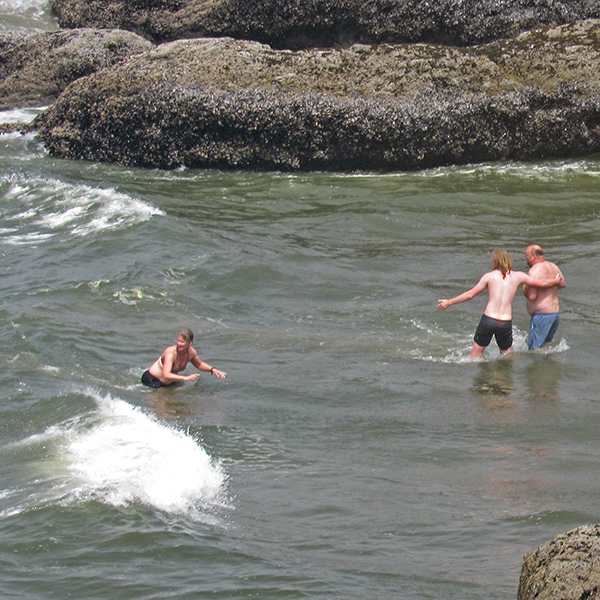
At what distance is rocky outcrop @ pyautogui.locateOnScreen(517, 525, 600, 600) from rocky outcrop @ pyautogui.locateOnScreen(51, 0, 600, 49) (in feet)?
50.1

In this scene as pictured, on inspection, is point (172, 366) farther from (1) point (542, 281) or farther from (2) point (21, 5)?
(2) point (21, 5)

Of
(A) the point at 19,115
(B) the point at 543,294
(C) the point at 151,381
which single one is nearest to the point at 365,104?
(B) the point at 543,294

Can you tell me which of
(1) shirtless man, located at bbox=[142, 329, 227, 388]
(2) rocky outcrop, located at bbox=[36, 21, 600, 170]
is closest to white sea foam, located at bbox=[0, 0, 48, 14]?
(2) rocky outcrop, located at bbox=[36, 21, 600, 170]

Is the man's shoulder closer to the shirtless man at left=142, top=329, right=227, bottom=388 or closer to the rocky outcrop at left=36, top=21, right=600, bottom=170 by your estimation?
the shirtless man at left=142, top=329, right=227, bottom=388

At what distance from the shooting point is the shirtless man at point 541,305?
30.6ft

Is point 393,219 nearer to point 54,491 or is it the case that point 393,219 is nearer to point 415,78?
point 415,78

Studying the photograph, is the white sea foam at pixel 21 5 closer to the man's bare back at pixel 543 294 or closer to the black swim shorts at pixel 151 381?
the black swim shorts at pixel 151 381

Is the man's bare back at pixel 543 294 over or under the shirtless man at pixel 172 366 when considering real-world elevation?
over

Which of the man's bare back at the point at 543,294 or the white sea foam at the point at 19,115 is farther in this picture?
the white sea foam at the point at 19,115

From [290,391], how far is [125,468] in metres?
2.22

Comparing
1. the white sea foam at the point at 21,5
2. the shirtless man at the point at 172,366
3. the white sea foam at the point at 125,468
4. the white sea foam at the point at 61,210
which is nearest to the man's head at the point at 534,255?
the shirtless man at the point at 172,366

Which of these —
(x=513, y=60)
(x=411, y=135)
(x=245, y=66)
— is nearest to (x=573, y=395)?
(x=411, y=135)

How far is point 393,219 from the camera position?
13828mm

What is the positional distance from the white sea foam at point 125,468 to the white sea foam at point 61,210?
694cm
